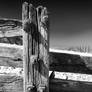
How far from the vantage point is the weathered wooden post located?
52.8 inches

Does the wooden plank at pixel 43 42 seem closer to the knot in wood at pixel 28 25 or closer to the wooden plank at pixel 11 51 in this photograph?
the knot in wood at pixel 28 25

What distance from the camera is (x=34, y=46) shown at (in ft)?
4.50

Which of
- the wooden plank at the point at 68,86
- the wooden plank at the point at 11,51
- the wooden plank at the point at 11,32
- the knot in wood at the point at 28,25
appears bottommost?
the wooden plank at the point at 68,86

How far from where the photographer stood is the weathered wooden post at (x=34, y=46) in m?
1.34

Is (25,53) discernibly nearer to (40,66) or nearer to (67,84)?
(40,66)

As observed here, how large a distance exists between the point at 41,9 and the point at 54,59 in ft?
1.86

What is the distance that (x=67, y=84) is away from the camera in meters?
1.60

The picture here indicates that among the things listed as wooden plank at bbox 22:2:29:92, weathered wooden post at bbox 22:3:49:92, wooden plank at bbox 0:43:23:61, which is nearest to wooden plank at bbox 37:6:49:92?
weathered wooden post at bbox 22:3:49:92

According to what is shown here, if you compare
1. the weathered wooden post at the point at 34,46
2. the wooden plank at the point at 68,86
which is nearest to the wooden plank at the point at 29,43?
the weathered wooden post at the point at 34,46

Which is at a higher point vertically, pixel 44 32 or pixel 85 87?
pixel 44 32

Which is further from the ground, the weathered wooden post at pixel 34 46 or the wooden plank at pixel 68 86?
the weathered wooden post at pixel 34 46

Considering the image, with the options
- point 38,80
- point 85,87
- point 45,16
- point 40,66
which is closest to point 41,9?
point 45,16

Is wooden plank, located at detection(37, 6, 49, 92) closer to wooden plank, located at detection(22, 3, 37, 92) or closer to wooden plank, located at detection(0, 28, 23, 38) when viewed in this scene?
wooden plank, located at detection(22, 3, 37, 92)

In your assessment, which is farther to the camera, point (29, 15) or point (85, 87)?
point (85, 87)
